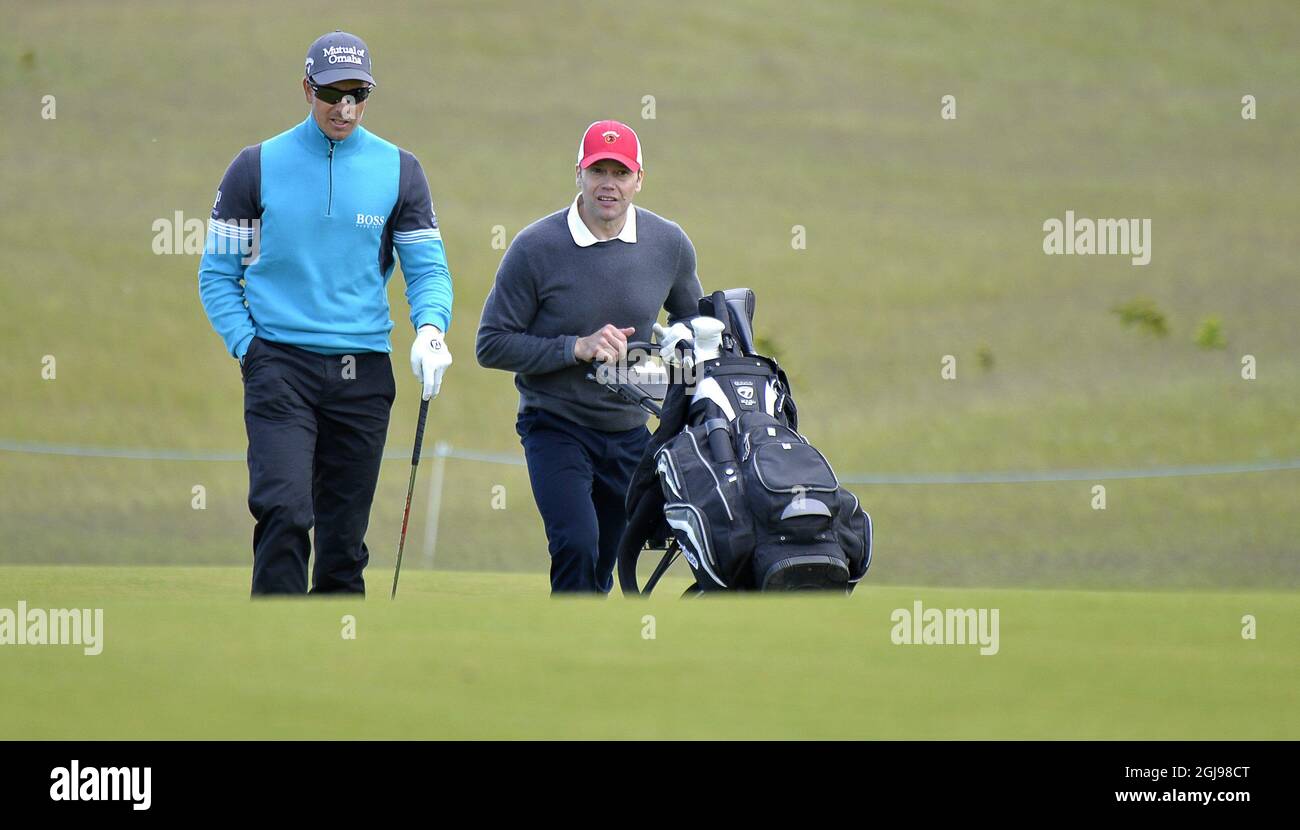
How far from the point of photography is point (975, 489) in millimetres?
17578

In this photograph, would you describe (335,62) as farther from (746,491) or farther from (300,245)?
(746,491)

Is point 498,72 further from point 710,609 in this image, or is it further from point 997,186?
point 710,609

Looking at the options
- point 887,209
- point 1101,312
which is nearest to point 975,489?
point 1101,312

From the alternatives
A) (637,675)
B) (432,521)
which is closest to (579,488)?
(637,675)

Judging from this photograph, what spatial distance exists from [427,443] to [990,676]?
16.4m

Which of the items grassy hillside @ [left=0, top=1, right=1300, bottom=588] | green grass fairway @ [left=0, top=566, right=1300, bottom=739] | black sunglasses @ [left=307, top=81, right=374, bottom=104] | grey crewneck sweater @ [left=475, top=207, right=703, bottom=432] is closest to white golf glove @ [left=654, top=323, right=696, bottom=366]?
grey crewneck sweater @ [left=475, top=207, right=703, bottom=432]

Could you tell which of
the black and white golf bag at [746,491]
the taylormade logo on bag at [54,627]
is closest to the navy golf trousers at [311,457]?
the taylormade logo on bag at [54,627]

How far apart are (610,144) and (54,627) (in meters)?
2.35

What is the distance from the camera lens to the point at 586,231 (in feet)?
19.8

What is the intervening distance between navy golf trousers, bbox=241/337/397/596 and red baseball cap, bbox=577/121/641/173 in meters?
0.92

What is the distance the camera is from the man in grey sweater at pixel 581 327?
581 centimetres

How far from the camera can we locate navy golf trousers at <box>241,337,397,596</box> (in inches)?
213

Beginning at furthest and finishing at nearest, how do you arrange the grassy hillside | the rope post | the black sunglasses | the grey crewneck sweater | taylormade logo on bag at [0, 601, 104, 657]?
the grassy hillside → the rope post → the grey crewneck sweater → the black sunglasses → taylormade logo on bag at [0, 601, 104, 657]

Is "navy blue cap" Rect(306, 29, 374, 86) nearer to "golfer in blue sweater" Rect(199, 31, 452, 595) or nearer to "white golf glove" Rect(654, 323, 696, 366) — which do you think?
"golfer in blue sweater" Rect(199, 31, 452, 595)
